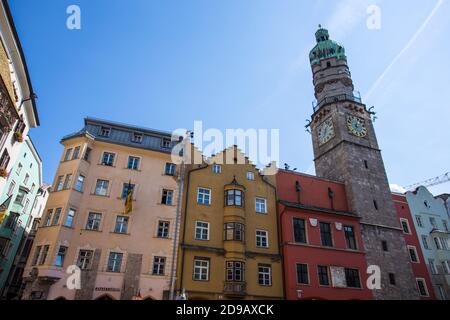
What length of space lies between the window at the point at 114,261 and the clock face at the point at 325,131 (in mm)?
32306

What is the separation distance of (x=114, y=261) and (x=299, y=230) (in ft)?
60.8

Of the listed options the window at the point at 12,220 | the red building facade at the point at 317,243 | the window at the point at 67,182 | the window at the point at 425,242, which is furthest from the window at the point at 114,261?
the window at the point at 425,242

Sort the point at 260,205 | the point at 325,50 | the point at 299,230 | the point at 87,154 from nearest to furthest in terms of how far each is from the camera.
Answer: the point at 87,154, the point at 299,230, the point at 260,205, the point at 325,50

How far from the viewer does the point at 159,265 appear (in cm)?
2775

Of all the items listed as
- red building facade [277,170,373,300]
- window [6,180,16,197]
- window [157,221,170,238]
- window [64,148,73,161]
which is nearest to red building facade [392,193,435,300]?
red building facade [277,170,373,300]

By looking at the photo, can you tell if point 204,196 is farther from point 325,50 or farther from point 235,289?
point 325,50

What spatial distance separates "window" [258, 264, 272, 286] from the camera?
29.5 meters

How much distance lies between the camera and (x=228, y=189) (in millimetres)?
32594

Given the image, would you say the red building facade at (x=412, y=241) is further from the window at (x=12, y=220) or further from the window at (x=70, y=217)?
the window at (x=12, y=220)

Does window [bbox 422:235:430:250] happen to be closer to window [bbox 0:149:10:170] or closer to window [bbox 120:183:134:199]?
window [bbox 120:183:134:199]

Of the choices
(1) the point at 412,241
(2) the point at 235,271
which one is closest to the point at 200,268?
(2) the point at 235,271

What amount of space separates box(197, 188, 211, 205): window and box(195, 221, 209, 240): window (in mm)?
2174
